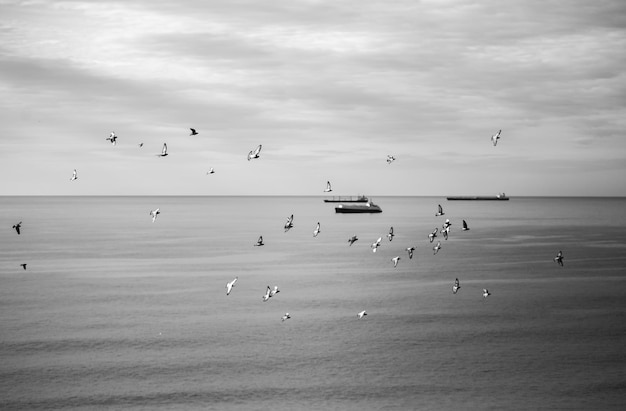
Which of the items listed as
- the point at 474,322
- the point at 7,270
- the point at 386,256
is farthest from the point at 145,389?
the point at 386,256

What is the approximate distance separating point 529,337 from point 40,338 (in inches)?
1943

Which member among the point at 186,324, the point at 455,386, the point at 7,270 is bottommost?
the point at 455,386

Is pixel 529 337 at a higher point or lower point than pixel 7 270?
lower

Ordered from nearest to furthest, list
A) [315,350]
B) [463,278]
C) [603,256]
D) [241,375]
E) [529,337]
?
[241,375], [315,350], [529,337], [463,278], [603,256]

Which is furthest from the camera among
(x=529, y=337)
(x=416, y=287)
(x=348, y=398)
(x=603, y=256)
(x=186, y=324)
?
(x=603, y=256)

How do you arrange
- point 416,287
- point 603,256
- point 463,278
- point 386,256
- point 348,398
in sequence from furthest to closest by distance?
point 386,256, point 603,256, point 463,278, point 416,287, point 348,398

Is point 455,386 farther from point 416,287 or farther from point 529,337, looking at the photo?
point 416,287

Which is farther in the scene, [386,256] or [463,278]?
[386,256]

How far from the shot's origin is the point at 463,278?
11006 cm

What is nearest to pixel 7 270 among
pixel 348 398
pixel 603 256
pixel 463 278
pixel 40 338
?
pixel 40 338

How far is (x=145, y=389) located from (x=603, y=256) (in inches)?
4463

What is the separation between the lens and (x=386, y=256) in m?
149

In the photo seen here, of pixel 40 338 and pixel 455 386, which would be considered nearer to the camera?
pixel 455 386

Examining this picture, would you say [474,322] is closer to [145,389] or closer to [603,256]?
[145,389]
